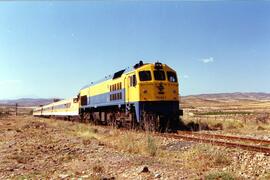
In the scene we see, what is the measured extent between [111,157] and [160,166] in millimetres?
2191

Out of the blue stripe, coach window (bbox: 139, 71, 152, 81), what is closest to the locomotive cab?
coach window (bbox: 139, 71, 152, 81)

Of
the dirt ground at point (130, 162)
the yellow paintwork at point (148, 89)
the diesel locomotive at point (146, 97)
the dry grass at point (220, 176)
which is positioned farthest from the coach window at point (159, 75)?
the dry grass at point (220, 176)

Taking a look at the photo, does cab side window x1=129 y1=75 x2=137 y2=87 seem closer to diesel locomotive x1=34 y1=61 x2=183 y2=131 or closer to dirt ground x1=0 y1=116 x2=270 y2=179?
diesel locomotive x1=34 y1=61 x2=183 y2=131

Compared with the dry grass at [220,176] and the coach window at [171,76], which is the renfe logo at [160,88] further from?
the dry grass at [220,176]

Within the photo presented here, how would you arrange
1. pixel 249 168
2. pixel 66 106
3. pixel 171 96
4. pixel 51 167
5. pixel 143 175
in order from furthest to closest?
pixel 66 106
pixel 171 96
pixel 51 167
pixel 249 168
pixel 143 175

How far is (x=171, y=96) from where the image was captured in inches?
782

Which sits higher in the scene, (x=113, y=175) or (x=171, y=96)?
(x=171, y=96)

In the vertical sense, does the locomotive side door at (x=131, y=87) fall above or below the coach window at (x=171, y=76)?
below

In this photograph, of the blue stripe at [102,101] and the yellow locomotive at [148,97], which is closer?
the yellow locomotive at [148,97]

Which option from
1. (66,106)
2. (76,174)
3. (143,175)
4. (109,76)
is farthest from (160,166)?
(66,106)

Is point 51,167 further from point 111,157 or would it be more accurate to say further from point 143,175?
point 143,175

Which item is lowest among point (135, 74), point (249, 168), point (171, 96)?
point (249, 168)

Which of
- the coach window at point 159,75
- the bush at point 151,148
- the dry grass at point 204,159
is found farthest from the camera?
the coach window at point 159,75

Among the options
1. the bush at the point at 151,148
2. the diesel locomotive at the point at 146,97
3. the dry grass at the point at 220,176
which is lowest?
the dry grass at the point at 220,176
